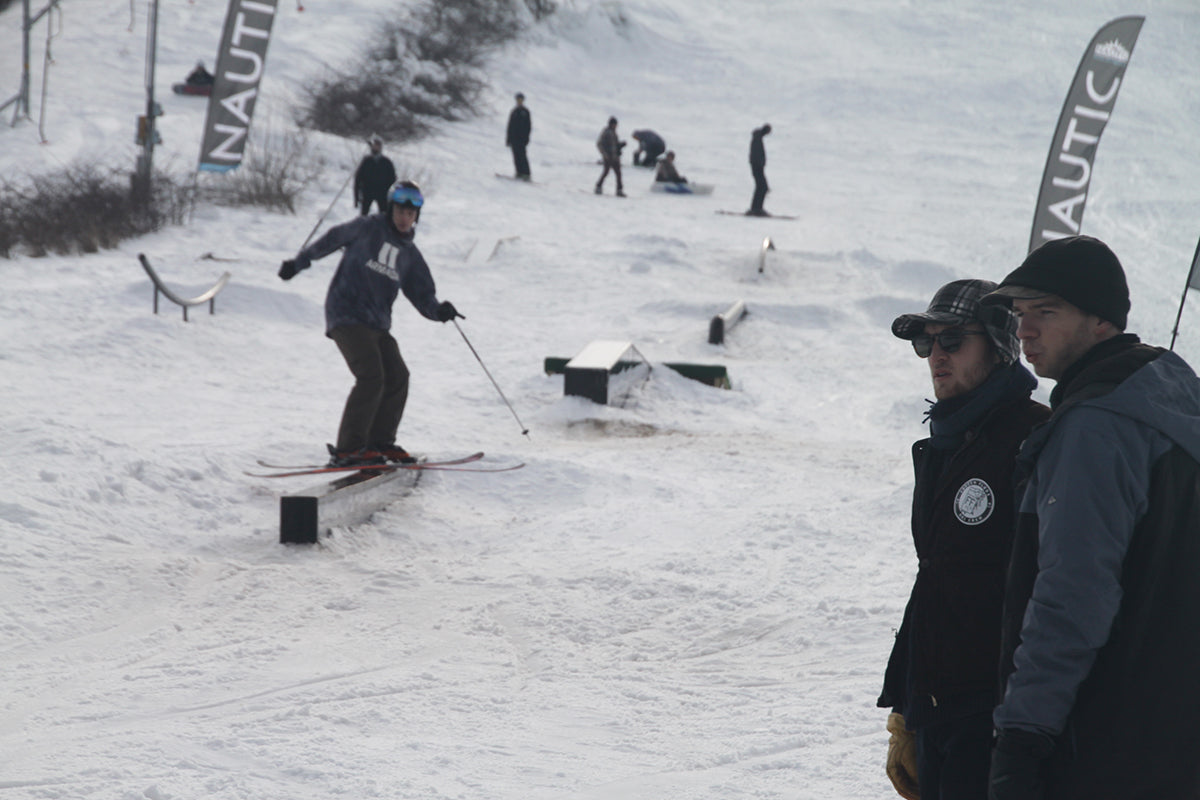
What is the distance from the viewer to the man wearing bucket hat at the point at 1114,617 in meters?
1.85

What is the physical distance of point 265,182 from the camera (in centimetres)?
1727

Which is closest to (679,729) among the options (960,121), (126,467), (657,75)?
(126,467)

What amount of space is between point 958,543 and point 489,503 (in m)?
5.09

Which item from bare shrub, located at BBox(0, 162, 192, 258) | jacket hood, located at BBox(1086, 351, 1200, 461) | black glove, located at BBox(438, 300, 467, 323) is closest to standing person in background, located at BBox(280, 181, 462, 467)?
black glove, located at BBox(438, 300, 467, 323)

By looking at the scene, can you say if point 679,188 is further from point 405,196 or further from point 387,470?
point 387,470

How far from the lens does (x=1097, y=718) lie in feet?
6.18

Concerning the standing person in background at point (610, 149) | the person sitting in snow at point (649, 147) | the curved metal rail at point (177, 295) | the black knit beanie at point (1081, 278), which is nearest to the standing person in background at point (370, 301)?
the curved metal rail at point (177, 295)

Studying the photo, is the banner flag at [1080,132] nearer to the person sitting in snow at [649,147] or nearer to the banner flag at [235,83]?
the banner flag at [235,83]

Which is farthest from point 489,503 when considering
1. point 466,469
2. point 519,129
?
point 519,129

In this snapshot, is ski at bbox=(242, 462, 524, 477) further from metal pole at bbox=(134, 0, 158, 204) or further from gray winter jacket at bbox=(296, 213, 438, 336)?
metal pole at bbox=(134, 0, 158, 204)

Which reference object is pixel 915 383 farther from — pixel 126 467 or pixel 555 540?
pixel 126 467

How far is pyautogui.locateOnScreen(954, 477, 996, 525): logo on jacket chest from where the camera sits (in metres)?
2.24

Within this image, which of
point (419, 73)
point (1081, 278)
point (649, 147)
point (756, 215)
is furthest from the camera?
point (419, 73)

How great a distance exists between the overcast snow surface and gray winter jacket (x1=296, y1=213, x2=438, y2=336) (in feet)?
3.81
